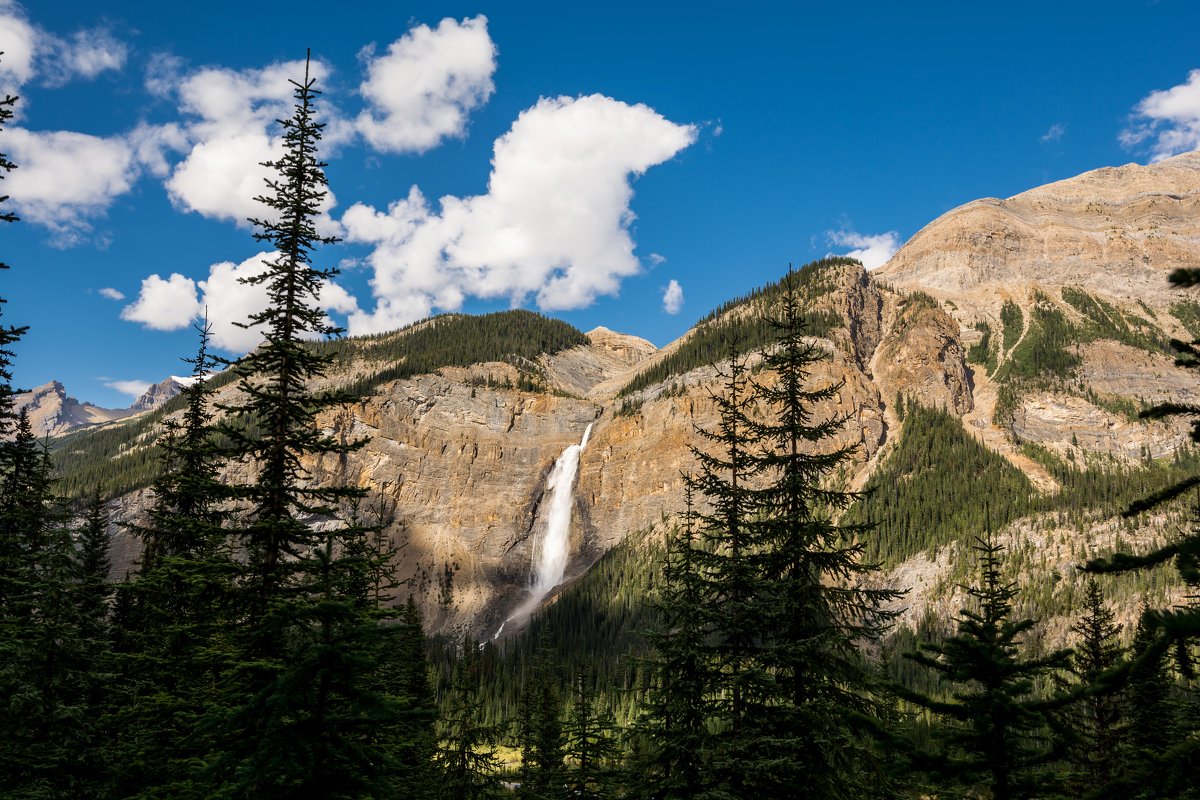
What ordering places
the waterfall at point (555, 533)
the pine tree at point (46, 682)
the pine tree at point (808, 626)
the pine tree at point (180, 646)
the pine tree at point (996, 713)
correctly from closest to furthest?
the pine tree at point (996, 713)
the pine tree at point (180, 646)
the pine tree at point (808, 626)
the pine tree at point (46, 682)
the waterfall at point (555, 533)

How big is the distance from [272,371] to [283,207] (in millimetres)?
3733

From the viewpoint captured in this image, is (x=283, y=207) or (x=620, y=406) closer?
(x=283, y=207)

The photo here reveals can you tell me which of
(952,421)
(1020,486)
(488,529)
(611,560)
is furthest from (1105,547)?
(488,529)

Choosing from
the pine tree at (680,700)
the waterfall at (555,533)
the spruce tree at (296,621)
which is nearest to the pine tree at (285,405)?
the spruce tree at (296,621)

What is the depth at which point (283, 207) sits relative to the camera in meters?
14.6

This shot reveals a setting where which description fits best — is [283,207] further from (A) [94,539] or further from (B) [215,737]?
(A) [94,539]

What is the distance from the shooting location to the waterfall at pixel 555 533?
158000 millimetres

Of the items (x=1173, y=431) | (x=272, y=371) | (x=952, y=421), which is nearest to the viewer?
(x=272, y=371)

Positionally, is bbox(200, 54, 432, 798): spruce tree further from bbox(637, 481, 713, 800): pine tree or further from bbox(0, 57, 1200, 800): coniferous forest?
bbox(637, 481, 713, 800): pine tree

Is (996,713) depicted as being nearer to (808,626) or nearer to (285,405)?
(808,626)

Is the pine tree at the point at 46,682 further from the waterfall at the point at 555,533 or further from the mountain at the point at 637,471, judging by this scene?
the waterfall at the point at 555,533

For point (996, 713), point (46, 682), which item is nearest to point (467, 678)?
point (46, 682)

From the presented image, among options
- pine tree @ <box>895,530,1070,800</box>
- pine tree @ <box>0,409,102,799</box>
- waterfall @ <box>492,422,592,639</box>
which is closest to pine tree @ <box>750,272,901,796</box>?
pine tree @ <box>895,530,1070,800</box>

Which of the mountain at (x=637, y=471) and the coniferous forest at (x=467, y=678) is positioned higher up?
the mountain at (x=637, y=471)
